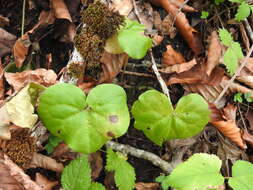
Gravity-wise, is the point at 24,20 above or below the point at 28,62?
above

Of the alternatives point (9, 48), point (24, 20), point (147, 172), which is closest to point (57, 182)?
point (147, 172)

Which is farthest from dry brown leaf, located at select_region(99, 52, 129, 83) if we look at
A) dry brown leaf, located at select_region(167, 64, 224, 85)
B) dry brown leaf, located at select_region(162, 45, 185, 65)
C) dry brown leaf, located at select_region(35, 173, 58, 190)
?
dry brown leaf, located at select_region(35, 173, 58, 190)

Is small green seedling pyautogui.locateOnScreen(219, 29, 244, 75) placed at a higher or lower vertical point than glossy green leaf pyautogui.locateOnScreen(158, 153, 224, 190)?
higher

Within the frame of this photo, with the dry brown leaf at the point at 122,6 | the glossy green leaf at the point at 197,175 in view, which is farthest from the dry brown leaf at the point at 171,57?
the glossy green leaf at the point at 197,175

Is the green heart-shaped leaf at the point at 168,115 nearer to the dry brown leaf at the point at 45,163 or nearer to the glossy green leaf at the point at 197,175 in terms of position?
the glossy green leaf at the point at 197,175

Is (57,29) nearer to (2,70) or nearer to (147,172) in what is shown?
(2,70)

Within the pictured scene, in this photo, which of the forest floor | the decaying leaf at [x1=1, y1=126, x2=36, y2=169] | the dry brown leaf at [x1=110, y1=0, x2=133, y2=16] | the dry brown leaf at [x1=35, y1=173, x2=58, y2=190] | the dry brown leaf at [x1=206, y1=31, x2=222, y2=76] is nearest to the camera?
the decaying leaf at [x1=1, y1=126, x2=36, y2=169]

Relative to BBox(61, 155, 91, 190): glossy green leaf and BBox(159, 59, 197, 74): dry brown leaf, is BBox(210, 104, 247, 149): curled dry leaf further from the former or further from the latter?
BBox(61, 155, 91, 190): glossy green leaf
